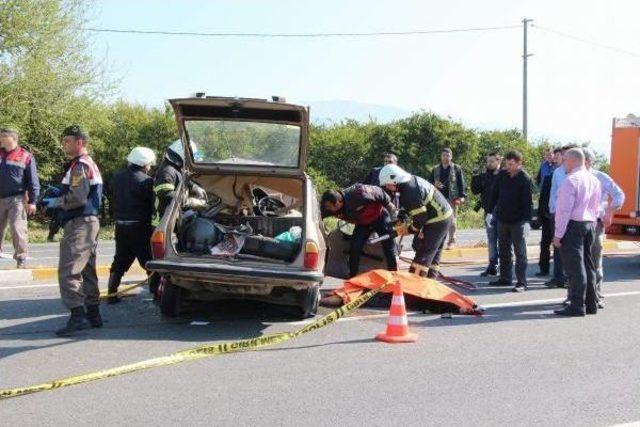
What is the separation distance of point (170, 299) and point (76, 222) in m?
1.23

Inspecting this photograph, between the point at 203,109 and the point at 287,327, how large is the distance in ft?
7.84

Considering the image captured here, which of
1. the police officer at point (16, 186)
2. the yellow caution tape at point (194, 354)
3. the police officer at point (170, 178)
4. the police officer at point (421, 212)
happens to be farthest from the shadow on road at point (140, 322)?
the police officer at point (16, 186)

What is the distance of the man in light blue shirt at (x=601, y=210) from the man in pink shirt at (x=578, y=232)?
0.41m

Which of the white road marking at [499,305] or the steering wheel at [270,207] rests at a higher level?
the steering wheel at [270,207]

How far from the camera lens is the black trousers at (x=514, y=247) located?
9758mm

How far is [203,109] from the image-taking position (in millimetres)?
7633

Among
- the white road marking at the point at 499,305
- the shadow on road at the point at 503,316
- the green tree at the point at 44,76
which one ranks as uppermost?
the green tree at the point at 44,76

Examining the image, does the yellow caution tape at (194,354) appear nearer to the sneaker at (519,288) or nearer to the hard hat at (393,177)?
the hard hat at (393,177)

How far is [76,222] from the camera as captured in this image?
22.4 feet

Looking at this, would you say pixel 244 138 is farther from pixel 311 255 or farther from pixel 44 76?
pixel 44 76

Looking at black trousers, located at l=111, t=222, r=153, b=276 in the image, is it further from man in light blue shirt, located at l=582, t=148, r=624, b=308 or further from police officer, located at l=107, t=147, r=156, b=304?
man in light blue shirt, located at l=582, t=148, r=624, b=308

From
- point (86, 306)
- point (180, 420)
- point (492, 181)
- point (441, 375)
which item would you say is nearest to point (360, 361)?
point (441, 375)

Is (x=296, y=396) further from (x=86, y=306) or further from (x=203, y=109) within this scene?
(x=203, y=109)

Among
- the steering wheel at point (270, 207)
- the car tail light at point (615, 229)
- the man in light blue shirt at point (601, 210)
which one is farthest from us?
the car tail light at point (615, 229)
